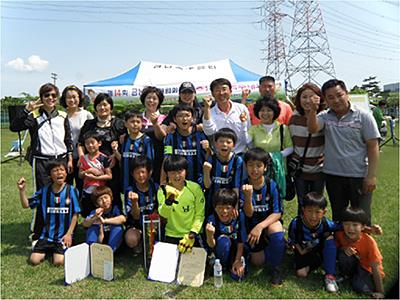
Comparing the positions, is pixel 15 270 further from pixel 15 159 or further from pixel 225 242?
pixel 15 159

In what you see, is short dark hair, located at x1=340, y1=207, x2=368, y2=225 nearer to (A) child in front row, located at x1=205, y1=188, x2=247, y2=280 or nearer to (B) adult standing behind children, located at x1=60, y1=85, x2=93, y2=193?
(A) child in front row, located at x1=205, y1=188, x2=247, y2=280

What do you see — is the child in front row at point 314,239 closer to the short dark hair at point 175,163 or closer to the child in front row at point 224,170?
the child in front row at point 224,170

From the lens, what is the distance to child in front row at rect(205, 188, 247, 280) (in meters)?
3.49

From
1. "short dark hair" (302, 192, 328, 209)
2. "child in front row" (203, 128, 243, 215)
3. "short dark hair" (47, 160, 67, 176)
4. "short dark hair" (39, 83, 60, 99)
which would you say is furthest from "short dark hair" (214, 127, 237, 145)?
"short dark hair" (39, 83, 60, 99)

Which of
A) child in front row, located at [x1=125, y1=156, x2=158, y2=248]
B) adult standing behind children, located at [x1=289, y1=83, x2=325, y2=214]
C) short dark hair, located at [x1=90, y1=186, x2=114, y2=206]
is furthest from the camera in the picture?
short dark hair, located at [x1=90, y1=186, x2=114, y2=206]

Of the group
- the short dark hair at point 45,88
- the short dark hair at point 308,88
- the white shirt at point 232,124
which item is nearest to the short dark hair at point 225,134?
the white shirt at point 232,124

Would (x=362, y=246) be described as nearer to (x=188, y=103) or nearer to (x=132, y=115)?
(x=188, y=103)

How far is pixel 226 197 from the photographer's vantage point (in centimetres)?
348

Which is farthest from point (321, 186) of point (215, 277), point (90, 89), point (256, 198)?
point (90, 89)

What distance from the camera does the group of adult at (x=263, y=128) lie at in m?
3.04

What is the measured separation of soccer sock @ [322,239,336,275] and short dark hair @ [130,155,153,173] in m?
1.91

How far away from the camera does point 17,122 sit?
13.8ft

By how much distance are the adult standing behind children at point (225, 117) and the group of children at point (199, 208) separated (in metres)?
0.17

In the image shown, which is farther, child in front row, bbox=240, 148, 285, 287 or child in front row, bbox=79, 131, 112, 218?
child in front row, bbox=79, 131, 112, 218
